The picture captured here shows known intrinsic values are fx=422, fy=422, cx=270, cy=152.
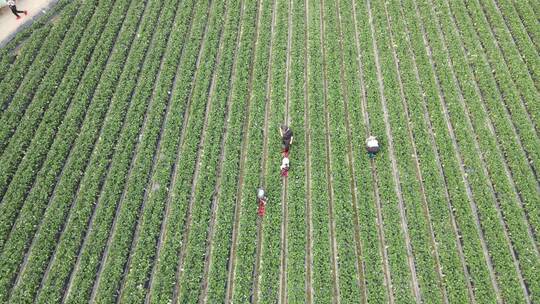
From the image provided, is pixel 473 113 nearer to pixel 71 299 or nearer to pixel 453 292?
pixel 453 292

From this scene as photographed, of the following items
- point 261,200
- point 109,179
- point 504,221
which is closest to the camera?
point 504,221

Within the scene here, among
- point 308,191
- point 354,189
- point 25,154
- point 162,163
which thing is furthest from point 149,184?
point 354,189

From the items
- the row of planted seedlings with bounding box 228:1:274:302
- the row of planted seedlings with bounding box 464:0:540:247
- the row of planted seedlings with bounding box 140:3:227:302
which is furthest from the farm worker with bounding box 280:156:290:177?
the row of planted seedlings with bounding box 464:0:540:247

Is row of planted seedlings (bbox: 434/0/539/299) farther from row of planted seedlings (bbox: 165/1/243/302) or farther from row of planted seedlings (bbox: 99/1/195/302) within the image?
row of planted seedlings (bbox: 99/1/195/302)

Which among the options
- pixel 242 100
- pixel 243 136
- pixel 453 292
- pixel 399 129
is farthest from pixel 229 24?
pixel 453 292

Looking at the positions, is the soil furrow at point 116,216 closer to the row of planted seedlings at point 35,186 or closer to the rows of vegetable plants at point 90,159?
the rows of vegetable plants at point 90,159

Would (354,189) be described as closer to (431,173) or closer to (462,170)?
(431,173)
